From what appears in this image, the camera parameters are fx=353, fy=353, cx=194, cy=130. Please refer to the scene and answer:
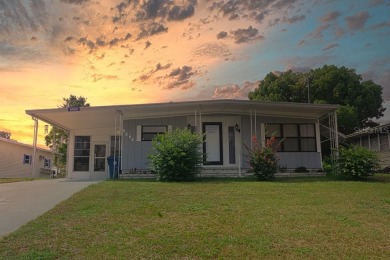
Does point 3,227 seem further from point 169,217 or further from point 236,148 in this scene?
point 236,148

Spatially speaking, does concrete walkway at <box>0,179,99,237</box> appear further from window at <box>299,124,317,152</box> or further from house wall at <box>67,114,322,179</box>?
window at <box>299,124,317,152</box>

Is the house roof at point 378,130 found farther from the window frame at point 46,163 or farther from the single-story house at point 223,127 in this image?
the window frame at point 46,163

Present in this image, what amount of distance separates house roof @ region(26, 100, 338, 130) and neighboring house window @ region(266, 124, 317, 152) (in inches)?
22.7

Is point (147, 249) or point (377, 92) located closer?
point (147, 249)

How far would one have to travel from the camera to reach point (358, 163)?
13.5 meters

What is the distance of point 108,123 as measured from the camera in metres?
18.7

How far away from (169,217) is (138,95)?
12623 mm

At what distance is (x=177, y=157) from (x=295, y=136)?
6788 millimetres

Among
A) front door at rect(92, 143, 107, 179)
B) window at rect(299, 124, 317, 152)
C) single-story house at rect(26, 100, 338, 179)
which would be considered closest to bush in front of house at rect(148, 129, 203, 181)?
single-story house at rect(26, 100, 338, 179)

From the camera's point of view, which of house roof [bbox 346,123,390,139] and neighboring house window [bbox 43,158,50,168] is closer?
house roof [bbox 346,123,390,139]

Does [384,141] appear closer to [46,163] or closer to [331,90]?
[331,90]

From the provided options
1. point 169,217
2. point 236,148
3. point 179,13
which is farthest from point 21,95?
point 169,217

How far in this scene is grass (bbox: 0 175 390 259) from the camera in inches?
223

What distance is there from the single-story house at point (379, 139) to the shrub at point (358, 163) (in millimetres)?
6996
